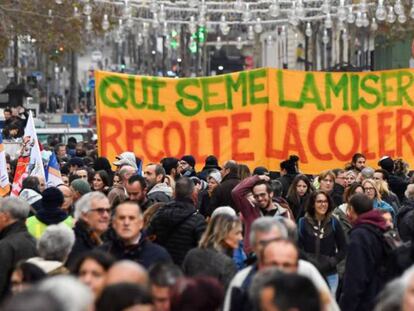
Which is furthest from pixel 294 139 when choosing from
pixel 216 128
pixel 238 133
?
pixel 216 128

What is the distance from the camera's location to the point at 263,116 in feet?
66.1

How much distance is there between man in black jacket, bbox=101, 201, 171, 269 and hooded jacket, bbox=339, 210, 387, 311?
5.14 feet

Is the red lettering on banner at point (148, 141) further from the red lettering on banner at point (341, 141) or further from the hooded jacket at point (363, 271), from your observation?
the hooded jacket at point (363, 271)

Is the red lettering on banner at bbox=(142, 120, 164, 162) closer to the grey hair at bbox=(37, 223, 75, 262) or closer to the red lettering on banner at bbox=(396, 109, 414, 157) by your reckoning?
the red lettering on banner at bbox=(396, 109, 414, 157)

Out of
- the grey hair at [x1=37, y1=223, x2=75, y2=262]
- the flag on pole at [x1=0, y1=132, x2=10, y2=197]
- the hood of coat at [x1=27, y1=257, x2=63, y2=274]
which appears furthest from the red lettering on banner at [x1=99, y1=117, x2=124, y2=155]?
the hood of coat at [x1=27, y1=257, x2=63, y2=274]

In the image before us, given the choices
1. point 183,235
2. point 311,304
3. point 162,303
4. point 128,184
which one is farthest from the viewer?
point 128,184

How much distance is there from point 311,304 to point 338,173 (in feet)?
35.4

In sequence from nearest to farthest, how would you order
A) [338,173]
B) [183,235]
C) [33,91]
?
[183,235] → [338,173] → [33,91]

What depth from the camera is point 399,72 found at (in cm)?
2109

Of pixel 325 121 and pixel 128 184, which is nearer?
pixel 128 184

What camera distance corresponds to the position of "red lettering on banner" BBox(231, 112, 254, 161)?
20.0 m

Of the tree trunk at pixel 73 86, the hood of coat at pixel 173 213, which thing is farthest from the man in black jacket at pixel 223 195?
the tree trunk at pixel 73 86

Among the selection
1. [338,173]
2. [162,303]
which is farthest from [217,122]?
[162,303]

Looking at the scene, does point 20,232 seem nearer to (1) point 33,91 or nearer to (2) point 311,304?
(2) point 311,304
